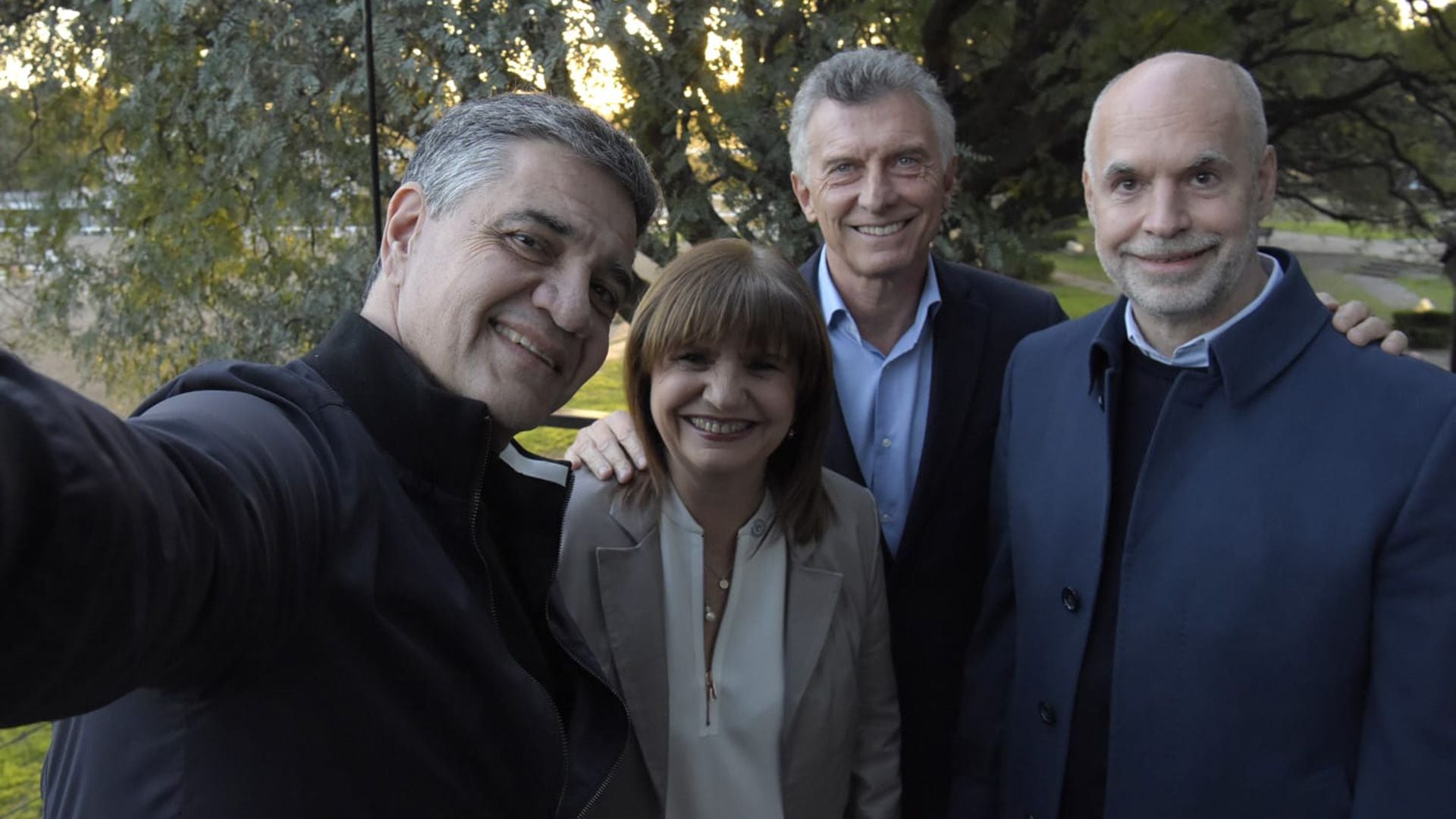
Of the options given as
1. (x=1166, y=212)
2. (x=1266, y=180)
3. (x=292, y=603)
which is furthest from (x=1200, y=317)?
(x=292, y=603)

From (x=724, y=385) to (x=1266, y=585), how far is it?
0.89m

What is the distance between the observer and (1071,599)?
182 centimetres

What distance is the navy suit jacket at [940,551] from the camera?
7.23 ft

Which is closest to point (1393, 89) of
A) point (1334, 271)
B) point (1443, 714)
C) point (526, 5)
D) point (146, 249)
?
point (1334, 271)

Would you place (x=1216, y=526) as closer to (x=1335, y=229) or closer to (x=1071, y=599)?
(x=1071, y=599)

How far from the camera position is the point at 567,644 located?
1.36 meters

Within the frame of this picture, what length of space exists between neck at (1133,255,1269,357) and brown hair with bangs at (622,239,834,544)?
554 mm

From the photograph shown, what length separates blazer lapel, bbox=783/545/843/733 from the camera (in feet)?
6.05

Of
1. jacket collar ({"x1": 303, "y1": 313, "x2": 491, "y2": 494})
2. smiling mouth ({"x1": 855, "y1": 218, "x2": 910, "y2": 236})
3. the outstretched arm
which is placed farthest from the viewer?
smiling mouth ({"x1": 855, "y1": 218, "x2": 910, "y2": 236})

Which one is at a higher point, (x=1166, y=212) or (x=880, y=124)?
(x=880, y=124)

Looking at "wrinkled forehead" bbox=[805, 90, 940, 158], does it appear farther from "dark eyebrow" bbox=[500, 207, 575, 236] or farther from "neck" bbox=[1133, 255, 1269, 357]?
"dark eyebrow" bbox=[500, 207, 575, 236]

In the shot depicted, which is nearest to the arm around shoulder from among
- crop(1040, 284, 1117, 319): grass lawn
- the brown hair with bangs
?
the brown hair with bangs

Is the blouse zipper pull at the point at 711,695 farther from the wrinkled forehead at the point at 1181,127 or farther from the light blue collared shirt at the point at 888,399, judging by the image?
the wrinkled forehead at the point at 1181,127

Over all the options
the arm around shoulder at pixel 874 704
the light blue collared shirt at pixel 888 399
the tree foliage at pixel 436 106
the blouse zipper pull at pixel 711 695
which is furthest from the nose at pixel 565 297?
the tree foliage at pixel 436 106
